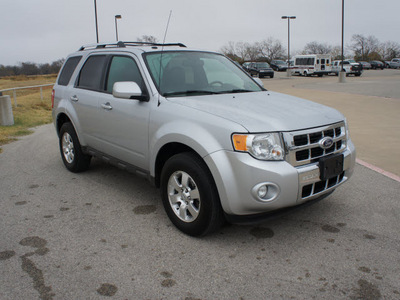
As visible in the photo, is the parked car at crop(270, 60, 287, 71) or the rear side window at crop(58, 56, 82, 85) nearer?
the rear side window at crop(58, 56, 82, 85)

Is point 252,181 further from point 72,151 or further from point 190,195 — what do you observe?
point 72,151

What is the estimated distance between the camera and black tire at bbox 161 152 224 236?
3.33 m

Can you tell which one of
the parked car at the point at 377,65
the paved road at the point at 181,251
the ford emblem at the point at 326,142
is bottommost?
the paved road at the point at 181,251

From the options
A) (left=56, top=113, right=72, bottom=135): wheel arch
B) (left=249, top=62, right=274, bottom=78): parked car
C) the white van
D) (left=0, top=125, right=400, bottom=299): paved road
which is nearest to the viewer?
(left=0, top=125, right=400, bottom=299): paved road

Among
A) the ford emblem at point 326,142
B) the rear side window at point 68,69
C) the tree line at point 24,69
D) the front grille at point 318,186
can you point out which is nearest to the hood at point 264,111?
the ford emblem at point 326,142

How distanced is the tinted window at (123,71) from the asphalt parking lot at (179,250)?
4.70 feet

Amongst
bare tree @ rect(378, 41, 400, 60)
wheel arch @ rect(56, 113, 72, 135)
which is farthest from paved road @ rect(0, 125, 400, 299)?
A: bare tree @ rect(378, 41, 400, 60)

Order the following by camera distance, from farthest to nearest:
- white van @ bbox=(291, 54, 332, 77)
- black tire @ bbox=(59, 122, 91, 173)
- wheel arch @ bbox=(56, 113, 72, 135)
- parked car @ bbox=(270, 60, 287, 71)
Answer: parked car @ bbox=(270, 60, 287, 71), white van @ bbox=(291, 54, 332, 77), wheel arch @ bbox=(56, 113, 72, 135), black tire @ bbox=(59, 122, 91, 173)

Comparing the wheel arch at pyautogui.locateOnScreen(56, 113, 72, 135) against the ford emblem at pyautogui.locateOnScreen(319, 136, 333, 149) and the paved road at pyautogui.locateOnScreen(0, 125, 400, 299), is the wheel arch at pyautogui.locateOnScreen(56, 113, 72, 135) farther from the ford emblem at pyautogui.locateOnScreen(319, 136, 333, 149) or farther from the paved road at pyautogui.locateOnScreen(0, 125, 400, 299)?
the ford emblem at pyautogui.locateOnScreen(319, 136, 333, 149)

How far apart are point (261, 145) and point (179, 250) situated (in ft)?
3.86

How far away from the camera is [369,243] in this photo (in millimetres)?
3484

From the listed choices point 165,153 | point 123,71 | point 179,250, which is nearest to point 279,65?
point 123,71

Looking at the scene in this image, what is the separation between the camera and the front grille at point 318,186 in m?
3.32

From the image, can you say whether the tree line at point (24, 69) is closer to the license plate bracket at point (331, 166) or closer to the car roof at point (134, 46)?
the car roof at point (134, 46)
